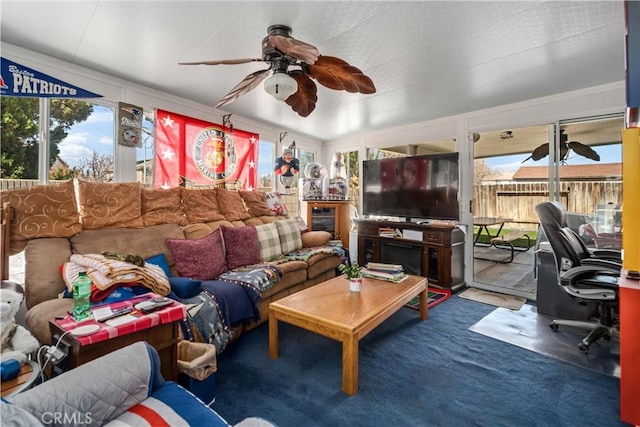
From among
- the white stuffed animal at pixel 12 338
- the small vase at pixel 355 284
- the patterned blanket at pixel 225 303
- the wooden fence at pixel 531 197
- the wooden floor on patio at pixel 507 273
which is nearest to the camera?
the white stuffed animal at pixel 12 338

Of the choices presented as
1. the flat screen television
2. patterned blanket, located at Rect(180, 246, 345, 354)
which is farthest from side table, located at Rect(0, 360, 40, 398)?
the flat screen television

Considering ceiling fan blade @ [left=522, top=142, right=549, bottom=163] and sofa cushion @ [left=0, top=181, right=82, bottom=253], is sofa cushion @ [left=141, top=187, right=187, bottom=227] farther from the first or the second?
ceiling fan blade @ [left=522, top=142, right=549, bottom=163]

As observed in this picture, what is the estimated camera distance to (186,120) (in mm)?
3400

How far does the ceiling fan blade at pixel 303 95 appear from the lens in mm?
2123

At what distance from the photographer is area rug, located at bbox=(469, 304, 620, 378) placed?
6.96 ft

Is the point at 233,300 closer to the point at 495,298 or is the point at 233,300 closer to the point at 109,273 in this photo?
the point at 109,273

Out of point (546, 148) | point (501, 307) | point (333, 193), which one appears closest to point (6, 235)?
point (333, 193)

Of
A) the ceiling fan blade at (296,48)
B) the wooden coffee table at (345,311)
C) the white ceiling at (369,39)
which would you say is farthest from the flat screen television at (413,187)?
the ceiling fan blade at (296,48)

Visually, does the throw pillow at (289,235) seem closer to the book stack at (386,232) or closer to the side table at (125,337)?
the book stack at (386,232)

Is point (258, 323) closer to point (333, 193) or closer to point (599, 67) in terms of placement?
point (333, 193)

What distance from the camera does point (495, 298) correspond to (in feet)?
11.4

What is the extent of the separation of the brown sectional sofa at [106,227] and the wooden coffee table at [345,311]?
500mm

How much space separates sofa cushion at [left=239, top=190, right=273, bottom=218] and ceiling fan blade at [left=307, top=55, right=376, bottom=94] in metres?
2.03

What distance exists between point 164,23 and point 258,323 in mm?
2359
